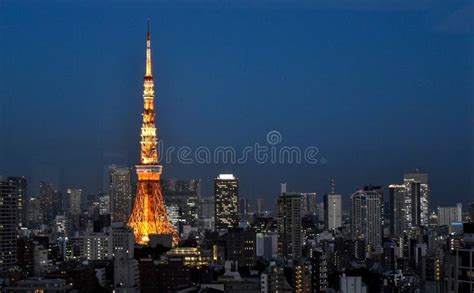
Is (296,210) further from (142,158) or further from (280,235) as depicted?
(142,158)

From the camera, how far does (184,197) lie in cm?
862

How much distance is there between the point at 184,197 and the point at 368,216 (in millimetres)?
1684

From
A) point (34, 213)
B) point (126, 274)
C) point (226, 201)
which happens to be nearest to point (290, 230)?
point (226, 201)

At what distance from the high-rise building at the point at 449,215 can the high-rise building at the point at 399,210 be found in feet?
1.80

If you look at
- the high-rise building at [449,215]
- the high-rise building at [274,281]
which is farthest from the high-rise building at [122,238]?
the high-rise building at [449,215]

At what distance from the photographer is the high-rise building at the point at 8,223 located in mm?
6649

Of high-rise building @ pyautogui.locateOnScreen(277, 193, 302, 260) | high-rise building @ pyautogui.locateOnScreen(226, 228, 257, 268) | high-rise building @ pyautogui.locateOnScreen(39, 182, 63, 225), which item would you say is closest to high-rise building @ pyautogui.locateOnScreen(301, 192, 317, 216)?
high-rise building @ pyautogui.locateOnScreen(277, 193, 302, 260)

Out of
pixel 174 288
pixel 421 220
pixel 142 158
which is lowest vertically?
pixel 174 288

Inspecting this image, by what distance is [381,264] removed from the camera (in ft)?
28.5

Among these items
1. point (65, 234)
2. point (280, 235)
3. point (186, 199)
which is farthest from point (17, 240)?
point (280, 235)

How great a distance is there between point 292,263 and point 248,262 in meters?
0.68

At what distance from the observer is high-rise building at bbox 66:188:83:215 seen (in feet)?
23.0

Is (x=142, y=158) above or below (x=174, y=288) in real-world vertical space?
above

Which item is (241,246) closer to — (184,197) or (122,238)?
(184,197)
